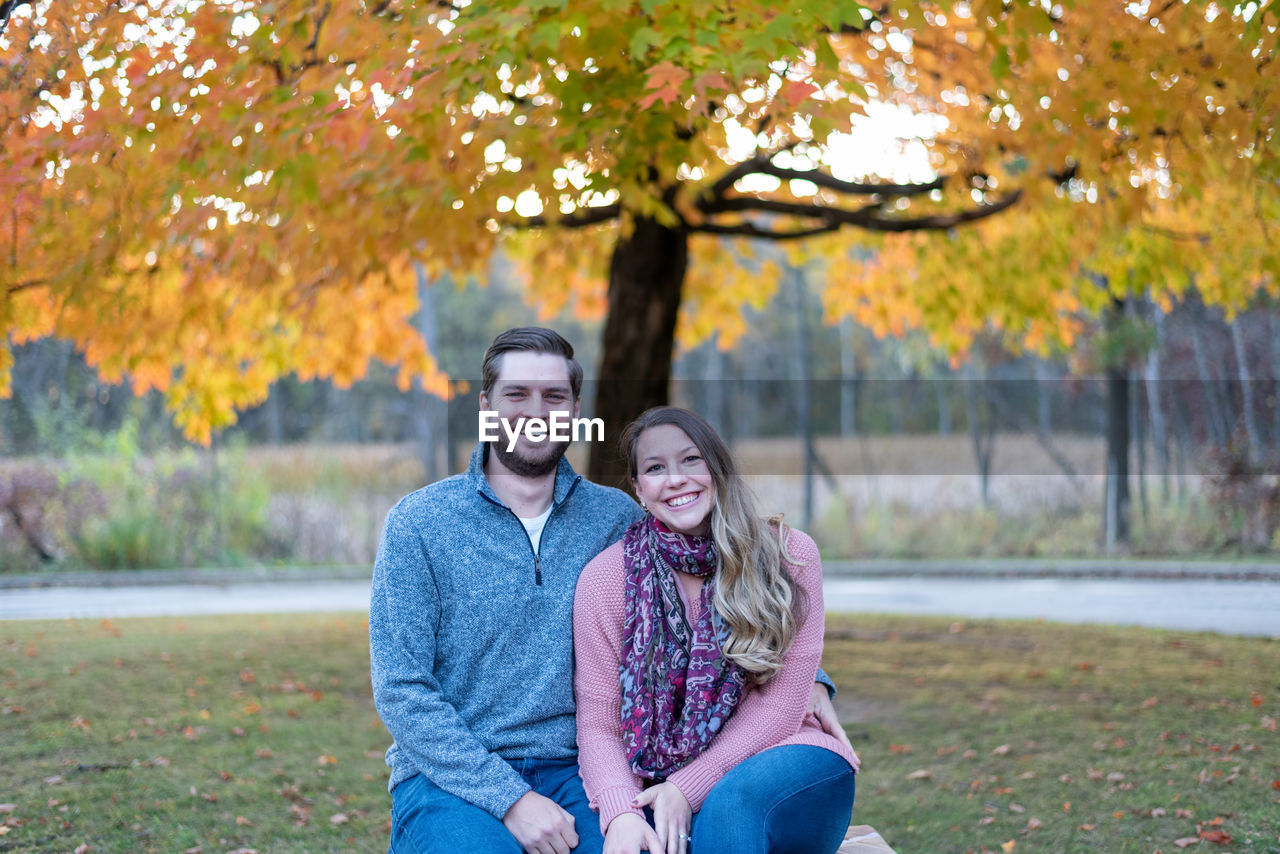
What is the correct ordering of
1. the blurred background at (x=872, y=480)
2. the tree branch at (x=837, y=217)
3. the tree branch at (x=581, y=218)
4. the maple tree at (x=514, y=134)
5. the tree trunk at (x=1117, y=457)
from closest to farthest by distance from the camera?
1. the maple tree at (x=514, y=134)
2. the tree branch at (x=837, y=217)
3. the tree branch at (x=581, y=218)
4. the tree trunk at (x=1117, y=457)
5. the blurred background at (x=872, y=480)

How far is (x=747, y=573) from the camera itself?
2.88m

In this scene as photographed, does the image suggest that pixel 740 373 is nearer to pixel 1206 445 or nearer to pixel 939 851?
pixel 1206 445

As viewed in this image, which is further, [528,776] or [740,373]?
[740,373]

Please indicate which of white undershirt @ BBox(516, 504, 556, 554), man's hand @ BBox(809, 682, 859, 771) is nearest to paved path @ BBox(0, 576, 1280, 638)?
man's hand @ BBox(809, 682, 859, 771)

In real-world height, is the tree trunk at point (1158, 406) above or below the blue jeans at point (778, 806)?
above

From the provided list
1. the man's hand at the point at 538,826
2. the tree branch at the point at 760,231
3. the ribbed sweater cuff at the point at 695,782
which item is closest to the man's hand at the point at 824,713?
the ribbed sweater cuff at the point at 695,782

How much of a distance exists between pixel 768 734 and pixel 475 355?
1471 inches

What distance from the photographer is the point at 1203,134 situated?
20.1 ft

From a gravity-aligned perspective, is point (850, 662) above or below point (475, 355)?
below

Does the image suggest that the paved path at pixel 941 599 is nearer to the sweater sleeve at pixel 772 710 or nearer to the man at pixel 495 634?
the sweater sleeve at pixel 772 710

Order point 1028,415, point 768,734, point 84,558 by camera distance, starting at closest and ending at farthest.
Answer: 1. point 768,734
2. point 84,558
3. point 1028,415

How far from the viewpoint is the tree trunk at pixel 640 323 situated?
7.56 metres

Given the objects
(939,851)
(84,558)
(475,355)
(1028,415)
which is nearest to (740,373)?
(475,355)

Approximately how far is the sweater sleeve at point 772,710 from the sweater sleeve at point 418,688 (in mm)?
437
